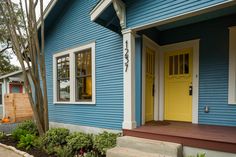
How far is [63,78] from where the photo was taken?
6.70m

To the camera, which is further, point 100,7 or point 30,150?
point 30,150

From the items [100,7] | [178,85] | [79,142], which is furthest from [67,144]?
[100,7]

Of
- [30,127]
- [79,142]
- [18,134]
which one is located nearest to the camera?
[79,142]

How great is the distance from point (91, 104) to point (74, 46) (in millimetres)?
2012

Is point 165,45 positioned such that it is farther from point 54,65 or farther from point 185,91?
point 54,65

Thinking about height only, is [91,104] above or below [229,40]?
below

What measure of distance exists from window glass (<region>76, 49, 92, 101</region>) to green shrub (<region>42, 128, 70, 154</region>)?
1.24m

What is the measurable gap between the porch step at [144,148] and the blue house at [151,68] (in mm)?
177

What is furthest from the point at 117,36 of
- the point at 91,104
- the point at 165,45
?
the point at 91,104

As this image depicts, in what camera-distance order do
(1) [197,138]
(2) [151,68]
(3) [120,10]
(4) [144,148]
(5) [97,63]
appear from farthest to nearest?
(5) [97,63] < (2) [151,68] < (3) [120,10] < (4) [144,148] < (1) [197,138]

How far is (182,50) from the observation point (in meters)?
4.95

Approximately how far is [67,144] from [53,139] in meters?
0.52

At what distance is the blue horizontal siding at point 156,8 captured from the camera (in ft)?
10.4

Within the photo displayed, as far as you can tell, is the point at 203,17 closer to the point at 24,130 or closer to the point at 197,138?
the point at 197,138
